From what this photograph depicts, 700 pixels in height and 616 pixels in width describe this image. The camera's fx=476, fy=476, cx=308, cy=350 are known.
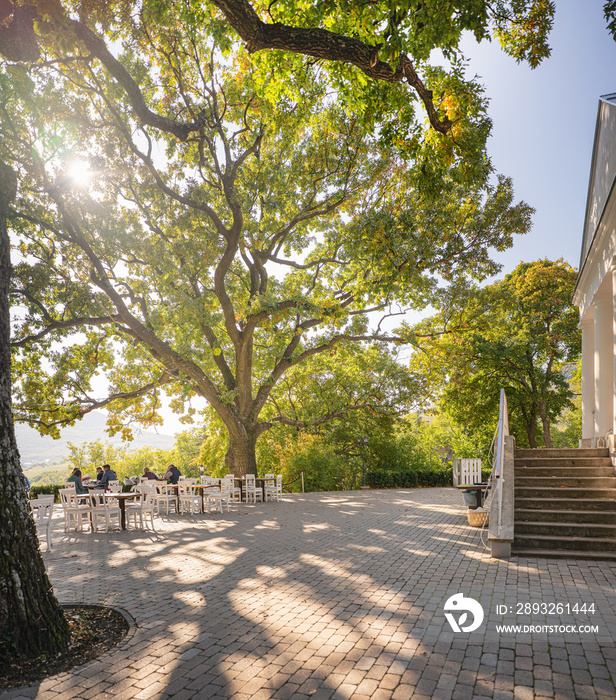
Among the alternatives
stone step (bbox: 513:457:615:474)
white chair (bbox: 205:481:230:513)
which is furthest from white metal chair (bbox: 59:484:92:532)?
stone step (bbox: 513:457:615:474)

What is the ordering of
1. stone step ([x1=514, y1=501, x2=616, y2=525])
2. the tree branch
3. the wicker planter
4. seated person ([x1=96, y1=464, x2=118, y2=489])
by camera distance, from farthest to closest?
seated person ([x1=96, y1=464, x2=118, y2=489])
the wicker planter
stone step ([x1=514, y1=501, x2=616, y2=525])
the tree branch

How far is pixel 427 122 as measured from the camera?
6.59 metres

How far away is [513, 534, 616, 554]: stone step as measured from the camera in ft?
24.0

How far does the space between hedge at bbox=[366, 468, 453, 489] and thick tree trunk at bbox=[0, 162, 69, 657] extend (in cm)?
1846

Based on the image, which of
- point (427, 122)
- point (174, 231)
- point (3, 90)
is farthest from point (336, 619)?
point (174, 231)

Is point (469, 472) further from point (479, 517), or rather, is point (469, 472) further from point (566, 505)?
point (566, 505)

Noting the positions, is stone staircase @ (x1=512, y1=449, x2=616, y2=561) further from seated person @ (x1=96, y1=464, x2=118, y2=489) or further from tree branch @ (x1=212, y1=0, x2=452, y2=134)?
seated person @ (x1=96, y1=464, x2=118, y2=489)

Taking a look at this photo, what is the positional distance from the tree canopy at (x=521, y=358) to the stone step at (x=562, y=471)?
9.42 m

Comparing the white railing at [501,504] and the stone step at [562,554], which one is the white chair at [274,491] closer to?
the white railing at [501,504]

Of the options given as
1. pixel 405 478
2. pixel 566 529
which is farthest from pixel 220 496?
pixel 405 478

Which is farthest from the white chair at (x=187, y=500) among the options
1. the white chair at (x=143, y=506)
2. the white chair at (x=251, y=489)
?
the white chair at (x=251, y=489)

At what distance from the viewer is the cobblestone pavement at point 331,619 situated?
358cm

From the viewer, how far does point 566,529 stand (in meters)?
7.65

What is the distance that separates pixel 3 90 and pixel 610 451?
47.7 ft
